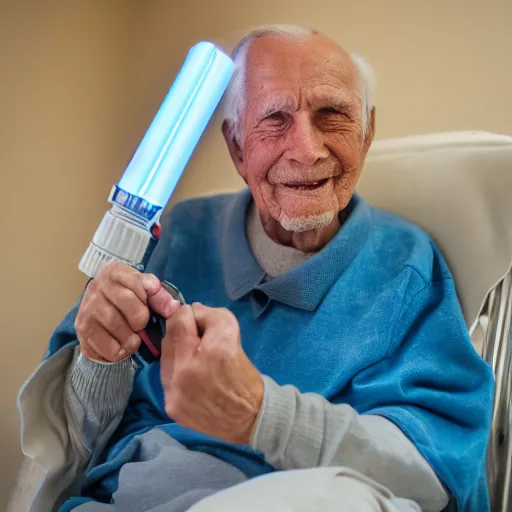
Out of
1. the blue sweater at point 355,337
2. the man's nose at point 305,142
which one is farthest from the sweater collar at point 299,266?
the man's nose at point 305,142

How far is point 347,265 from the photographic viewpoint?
72cm

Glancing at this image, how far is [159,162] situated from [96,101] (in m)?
0.19

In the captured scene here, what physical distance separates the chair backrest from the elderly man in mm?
37

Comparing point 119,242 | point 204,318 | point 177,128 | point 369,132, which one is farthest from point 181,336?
point 369,132

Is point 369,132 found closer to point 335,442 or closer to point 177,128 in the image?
point 177,128

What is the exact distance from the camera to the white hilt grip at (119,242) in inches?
25.0

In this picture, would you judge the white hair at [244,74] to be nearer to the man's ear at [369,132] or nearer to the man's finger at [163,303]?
the man's ear at [369,132]

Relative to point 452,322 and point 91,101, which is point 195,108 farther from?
point 452,322

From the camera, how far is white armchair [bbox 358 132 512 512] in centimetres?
71

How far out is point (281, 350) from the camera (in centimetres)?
69

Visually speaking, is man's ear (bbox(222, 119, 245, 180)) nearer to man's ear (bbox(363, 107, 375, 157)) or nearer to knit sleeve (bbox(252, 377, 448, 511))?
man's ear (bbox(363, 107, 375, 157))

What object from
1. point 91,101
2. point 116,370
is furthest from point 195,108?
point 116,370

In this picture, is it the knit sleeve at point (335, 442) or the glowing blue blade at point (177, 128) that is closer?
the knit sleeve at point (335, 442)

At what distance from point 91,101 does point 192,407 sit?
44 centimetres
